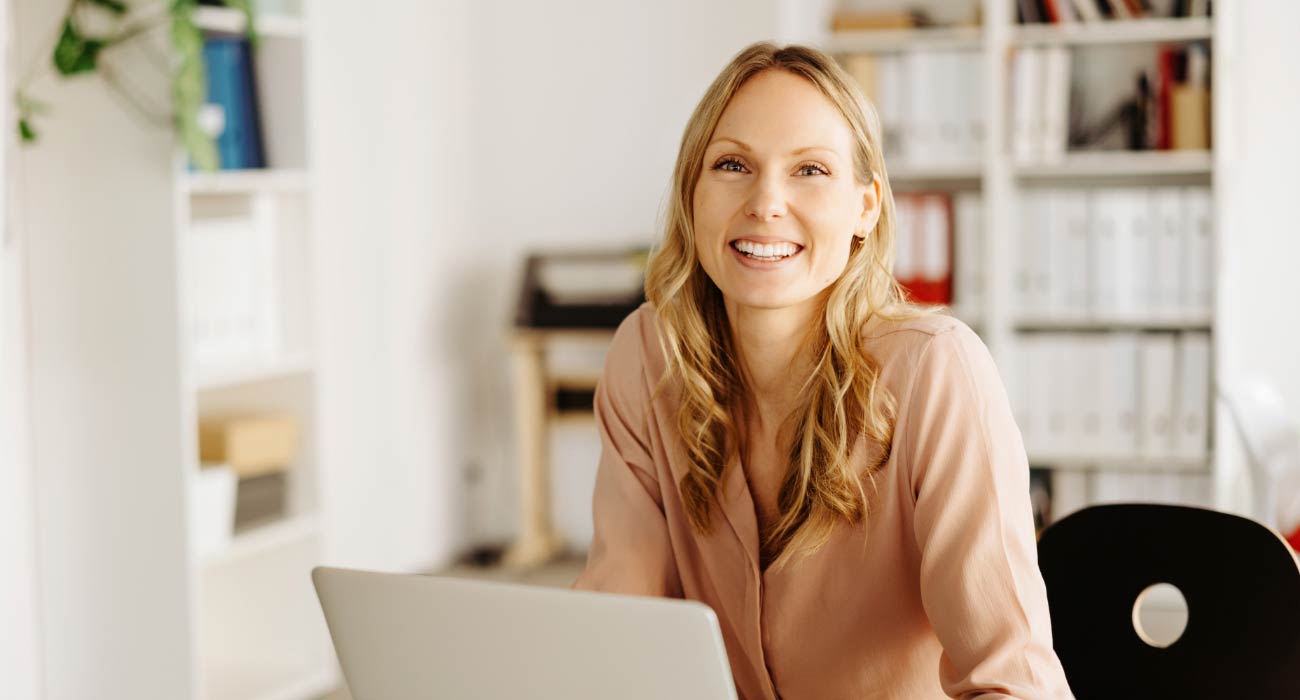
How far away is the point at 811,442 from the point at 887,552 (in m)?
0.13

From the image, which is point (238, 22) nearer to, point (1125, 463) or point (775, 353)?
point (775, 353)

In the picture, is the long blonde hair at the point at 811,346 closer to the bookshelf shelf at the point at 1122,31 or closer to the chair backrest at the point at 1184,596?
the chair backrest at the point at 1184,596

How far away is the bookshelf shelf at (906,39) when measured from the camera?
12.2 feet

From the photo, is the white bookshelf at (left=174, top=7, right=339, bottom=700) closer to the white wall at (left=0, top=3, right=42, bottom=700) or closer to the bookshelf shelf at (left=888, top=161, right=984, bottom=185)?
the white wall at (left=0, top=3, right=42, bottom=700)

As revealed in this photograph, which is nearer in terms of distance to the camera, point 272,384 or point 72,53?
point 72,53

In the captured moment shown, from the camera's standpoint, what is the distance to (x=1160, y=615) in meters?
1.41

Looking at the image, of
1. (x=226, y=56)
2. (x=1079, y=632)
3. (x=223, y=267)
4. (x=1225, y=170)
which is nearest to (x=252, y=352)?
(x=223, y=267)

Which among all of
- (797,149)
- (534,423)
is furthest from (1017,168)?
(797,149)

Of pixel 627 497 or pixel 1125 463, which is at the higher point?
pixel 627 497

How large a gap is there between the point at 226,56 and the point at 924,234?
75.2 inches

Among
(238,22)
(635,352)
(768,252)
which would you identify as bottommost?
(635,352)

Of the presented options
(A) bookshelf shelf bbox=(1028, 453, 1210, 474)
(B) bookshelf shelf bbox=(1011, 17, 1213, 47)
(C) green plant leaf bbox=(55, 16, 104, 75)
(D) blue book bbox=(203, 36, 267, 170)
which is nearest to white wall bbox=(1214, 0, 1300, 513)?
(A) bookshelf shelf bbox=(1028, 453, 1210, 474)

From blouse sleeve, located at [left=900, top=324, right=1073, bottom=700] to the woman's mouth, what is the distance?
0.16 meters

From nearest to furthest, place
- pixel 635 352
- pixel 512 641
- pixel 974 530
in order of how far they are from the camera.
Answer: pixel 512 641
pixel 974 530
pixel 635 352
